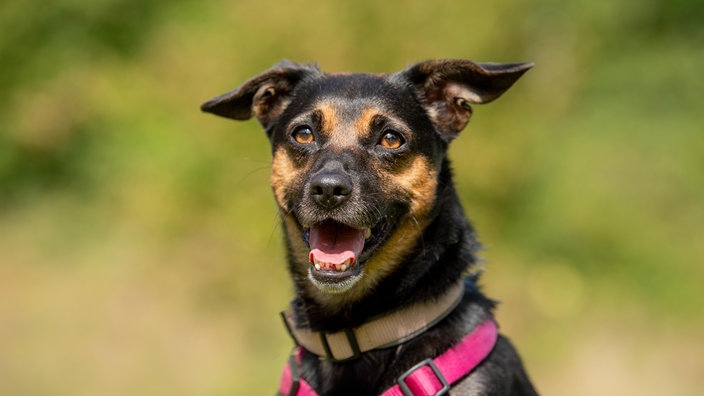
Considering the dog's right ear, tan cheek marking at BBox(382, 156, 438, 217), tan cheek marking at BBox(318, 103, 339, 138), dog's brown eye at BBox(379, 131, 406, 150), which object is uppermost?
the dog's right ear

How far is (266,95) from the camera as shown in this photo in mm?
4996

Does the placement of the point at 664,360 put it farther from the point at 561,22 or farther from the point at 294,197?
the point at 294,197

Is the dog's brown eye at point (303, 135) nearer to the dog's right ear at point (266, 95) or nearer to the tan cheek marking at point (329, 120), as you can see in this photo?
the tan cheek marking at point (329, 120)

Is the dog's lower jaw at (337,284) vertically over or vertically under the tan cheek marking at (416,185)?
under

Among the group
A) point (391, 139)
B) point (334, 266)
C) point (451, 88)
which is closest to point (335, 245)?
point (334, 266)

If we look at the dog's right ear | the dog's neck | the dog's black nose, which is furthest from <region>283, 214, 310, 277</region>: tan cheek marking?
the dog's right ear

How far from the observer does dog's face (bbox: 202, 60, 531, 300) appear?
4262mm

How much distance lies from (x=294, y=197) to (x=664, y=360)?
563 cm

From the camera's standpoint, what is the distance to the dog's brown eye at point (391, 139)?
4.52 meters

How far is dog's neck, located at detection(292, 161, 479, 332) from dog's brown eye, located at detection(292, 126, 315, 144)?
655 millimetres

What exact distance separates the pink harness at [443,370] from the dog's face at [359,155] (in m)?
0.46

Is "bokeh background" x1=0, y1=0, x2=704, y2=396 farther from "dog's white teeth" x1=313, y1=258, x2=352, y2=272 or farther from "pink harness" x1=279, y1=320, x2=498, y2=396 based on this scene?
"dog's white teeth" x1=313, y1=258, x2=352, y2=272

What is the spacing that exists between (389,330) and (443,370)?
305 mm

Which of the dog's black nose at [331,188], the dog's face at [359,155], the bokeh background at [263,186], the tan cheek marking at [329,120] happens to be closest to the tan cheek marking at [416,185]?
the dog's face at [359,155]
